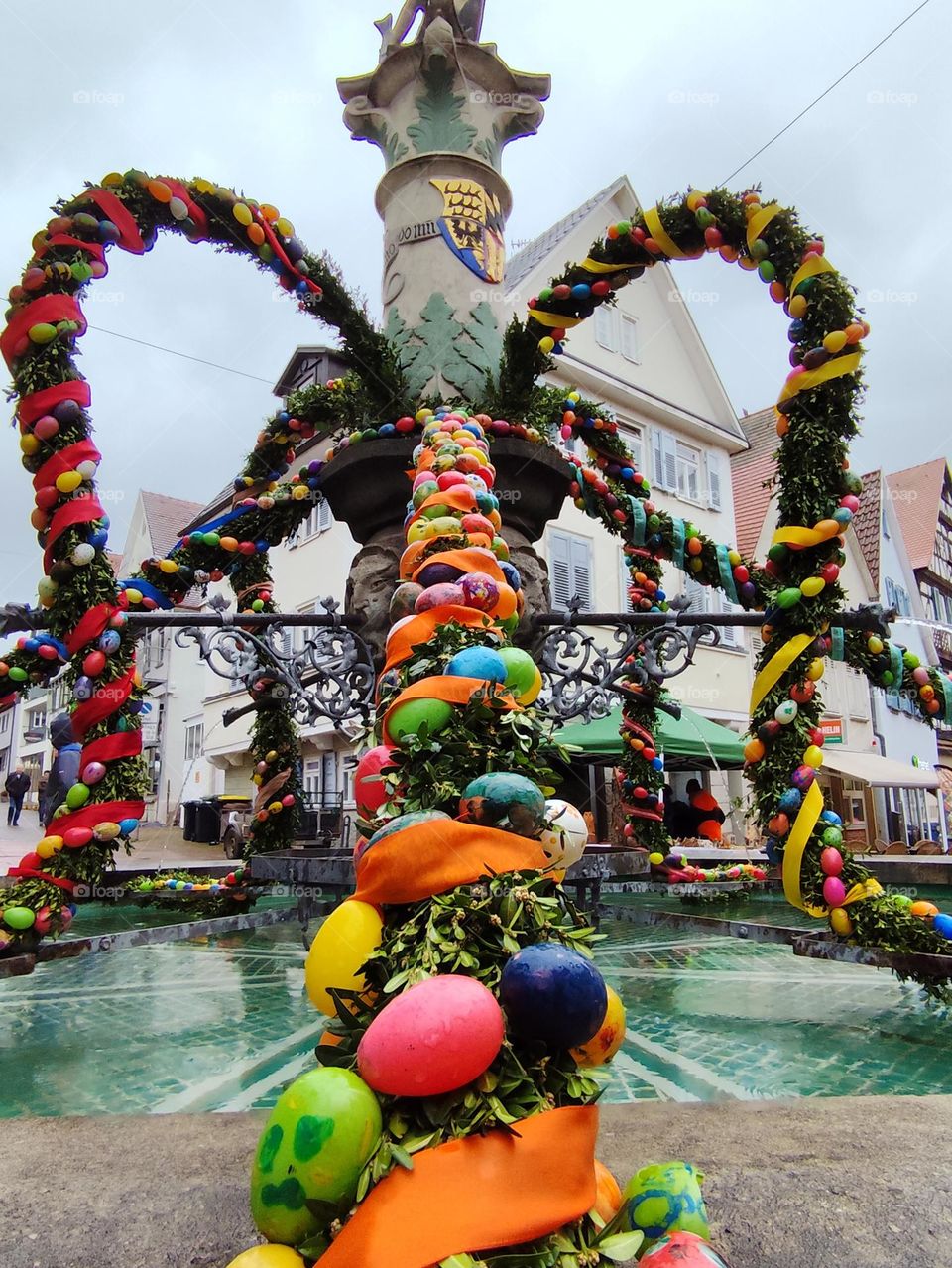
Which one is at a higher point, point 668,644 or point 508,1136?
point 668,644

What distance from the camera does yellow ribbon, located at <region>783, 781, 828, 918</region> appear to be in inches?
121

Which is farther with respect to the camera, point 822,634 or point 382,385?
point 382,385

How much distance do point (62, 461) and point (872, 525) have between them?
974 inches

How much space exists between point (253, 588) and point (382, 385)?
1.74m

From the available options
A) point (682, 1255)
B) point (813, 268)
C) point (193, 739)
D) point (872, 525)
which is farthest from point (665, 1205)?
point (193, 739)

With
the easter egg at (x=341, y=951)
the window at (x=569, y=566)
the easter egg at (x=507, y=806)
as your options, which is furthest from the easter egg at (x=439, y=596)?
the window at (x=569, y=566)

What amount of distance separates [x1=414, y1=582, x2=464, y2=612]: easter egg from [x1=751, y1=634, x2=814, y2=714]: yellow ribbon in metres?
1.25

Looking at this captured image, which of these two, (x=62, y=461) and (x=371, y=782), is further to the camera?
(x=62, y=461)

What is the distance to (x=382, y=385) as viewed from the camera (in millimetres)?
4781

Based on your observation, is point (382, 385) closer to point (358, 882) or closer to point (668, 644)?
point (668, 644)

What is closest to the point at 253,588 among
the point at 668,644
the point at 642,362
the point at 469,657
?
the point at 668,644

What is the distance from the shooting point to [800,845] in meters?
3.07

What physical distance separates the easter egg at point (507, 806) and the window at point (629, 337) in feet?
61.7

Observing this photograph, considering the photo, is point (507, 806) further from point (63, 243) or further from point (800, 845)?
point (63, 243)
